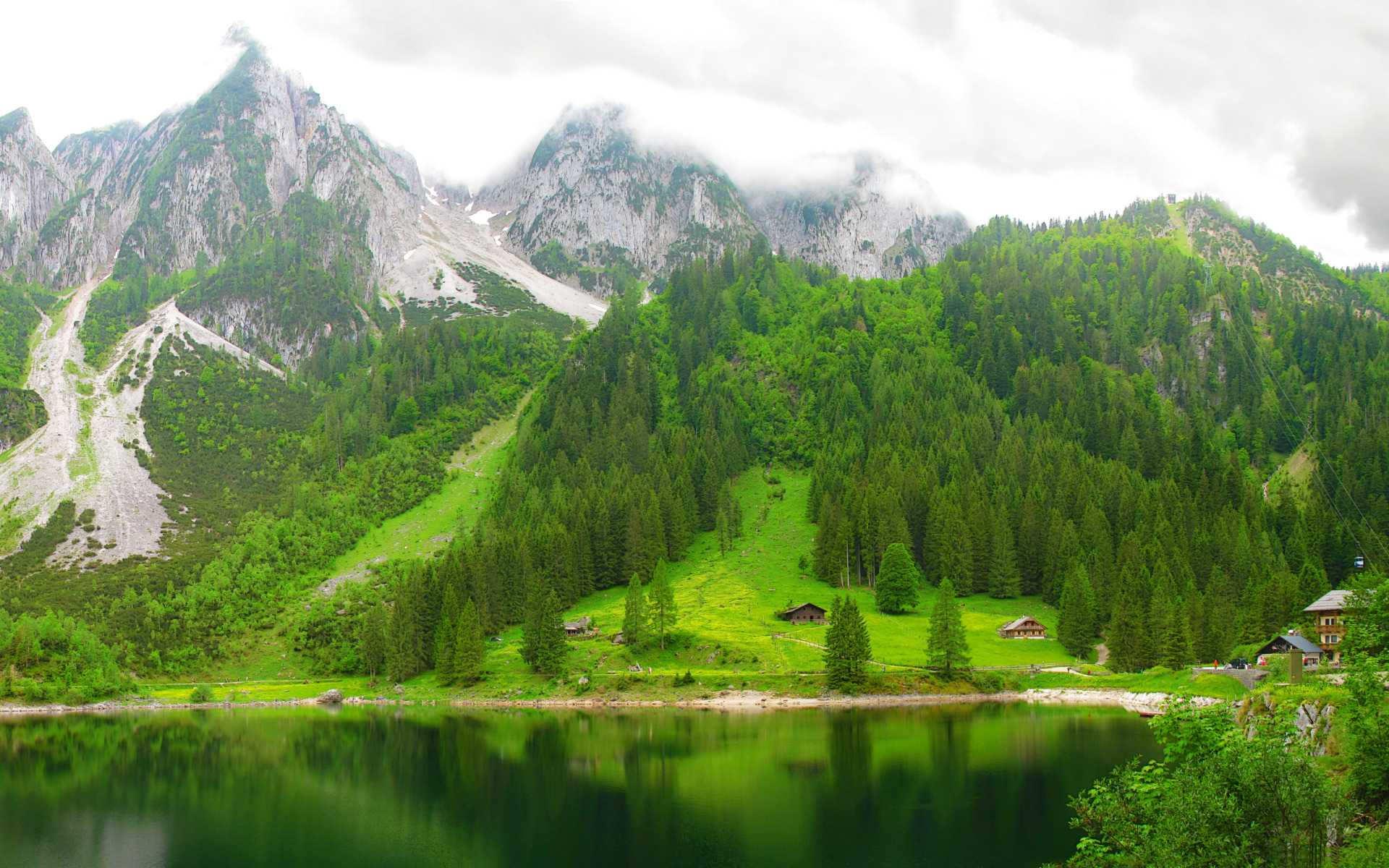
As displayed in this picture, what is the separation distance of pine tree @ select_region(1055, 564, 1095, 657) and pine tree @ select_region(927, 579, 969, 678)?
1765 centimetres

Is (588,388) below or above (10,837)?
above

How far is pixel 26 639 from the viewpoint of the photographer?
11375 centimetres

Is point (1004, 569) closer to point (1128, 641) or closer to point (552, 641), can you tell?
point (1128, 641)

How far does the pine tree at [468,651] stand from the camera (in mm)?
107438

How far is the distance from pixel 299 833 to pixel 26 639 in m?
89.5

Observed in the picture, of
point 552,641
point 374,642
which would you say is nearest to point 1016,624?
point 552,641

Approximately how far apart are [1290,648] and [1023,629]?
39.4m

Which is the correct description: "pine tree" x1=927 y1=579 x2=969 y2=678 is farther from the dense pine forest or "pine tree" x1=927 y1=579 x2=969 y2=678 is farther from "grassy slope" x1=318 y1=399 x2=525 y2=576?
"grassy slope" x1=318 y1=399 x2=525 y2=576

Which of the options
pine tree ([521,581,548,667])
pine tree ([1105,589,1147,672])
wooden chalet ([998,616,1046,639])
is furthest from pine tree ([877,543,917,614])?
pine tree ([521,581,548,667])

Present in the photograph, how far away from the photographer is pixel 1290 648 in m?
74.6

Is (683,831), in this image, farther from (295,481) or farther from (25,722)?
(295,481)

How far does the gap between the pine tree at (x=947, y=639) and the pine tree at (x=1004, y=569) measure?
3481 cm

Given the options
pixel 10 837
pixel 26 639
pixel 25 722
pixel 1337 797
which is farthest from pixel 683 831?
pixel 26 639

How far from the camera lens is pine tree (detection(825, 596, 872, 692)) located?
91.6m
